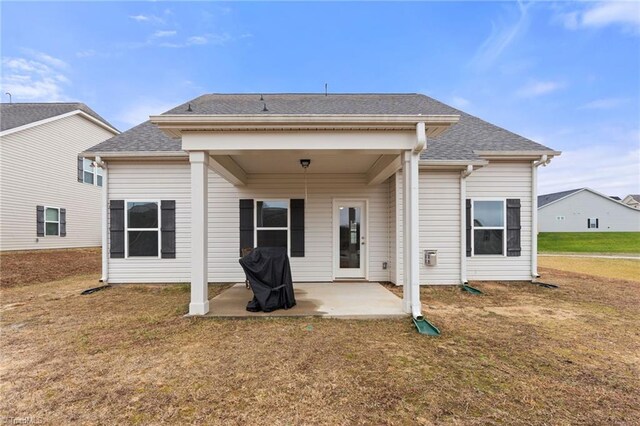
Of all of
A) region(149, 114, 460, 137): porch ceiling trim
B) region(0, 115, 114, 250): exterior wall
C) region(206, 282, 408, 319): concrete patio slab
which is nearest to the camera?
region(149, 114, 460, 137): porch ceiling trim

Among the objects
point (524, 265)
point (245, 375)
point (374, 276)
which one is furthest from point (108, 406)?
point (524, 265)

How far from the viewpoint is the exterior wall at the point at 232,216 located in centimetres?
671

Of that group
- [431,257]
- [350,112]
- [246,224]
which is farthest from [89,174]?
[431,257]

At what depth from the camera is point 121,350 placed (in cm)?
330

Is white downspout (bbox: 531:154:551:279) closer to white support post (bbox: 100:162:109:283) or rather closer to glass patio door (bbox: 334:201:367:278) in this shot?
glass patio door (bbox: 334:201:367:278)

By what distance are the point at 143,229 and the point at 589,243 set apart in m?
26.0

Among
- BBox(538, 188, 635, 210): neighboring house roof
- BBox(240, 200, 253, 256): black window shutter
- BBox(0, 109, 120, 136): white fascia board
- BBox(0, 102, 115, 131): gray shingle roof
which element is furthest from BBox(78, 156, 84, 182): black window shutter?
BBox(538, 188, 635, 210): neighboring house roof

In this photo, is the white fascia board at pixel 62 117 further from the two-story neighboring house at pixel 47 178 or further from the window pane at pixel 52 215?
the window pane at pixel 52 215

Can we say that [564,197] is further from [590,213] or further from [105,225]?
[105,225]

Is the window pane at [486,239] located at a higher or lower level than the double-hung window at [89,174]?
lower

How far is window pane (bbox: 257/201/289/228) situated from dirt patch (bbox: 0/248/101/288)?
5.89 m

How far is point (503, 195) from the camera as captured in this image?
268 inches

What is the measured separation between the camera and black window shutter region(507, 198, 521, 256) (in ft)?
22.2

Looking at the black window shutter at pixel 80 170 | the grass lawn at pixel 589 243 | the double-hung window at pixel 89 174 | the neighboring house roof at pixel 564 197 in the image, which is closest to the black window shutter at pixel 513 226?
the grass lawn at pixel 589 243
